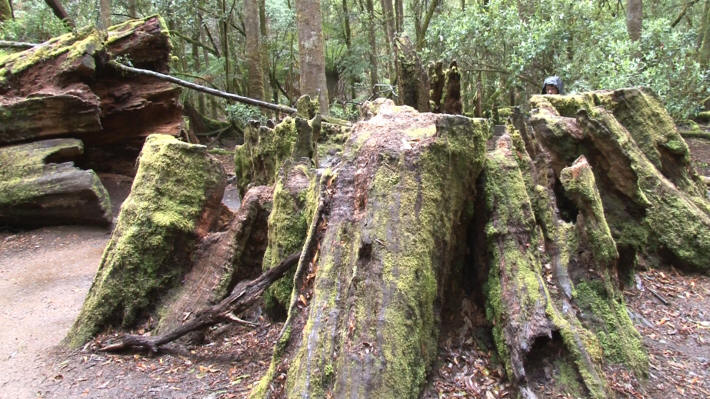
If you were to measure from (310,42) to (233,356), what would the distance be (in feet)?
22.6

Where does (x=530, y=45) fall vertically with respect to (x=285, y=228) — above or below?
above

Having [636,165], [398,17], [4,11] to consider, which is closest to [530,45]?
[636,165]

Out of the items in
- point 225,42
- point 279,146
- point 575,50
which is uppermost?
point 225,42

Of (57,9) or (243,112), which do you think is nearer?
(57,9)

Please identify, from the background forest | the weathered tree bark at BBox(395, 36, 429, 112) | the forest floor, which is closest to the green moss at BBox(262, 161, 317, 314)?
the forest floor

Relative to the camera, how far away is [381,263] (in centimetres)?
307

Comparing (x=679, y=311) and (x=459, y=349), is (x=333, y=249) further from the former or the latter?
(x=679, y=311)

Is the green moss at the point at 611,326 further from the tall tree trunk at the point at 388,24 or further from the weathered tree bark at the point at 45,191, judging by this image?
the tall tree trunk at the point at 388,24

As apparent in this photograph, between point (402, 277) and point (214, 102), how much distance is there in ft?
69.8

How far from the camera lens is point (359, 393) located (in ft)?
8.63

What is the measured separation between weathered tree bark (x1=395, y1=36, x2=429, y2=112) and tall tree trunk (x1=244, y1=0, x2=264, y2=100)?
405 inches

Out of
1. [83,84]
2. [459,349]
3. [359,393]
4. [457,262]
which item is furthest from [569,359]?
[83,84]

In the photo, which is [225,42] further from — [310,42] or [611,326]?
[611,326]

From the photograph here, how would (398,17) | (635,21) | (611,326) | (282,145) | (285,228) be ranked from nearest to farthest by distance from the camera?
1. (611,326)
2. (285,228)
3. (282,145)
4. (635,21)
5. (398,17)
